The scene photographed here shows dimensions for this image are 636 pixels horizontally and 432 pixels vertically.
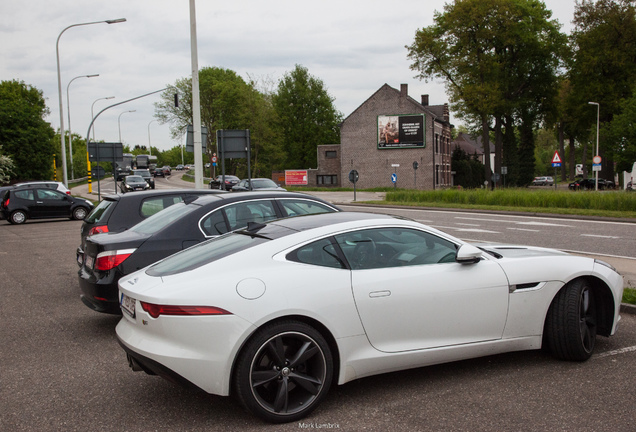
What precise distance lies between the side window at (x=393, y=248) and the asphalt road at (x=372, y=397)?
3.15ft

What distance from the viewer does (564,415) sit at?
12.4ft

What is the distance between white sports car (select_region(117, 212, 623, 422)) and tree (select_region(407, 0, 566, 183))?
49.2 m

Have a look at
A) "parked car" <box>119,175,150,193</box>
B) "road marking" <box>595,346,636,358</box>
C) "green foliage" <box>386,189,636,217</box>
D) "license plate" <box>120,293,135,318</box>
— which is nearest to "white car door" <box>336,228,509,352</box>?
"road marking" <box>595,346,636,358</box>

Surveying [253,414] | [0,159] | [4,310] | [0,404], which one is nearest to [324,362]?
[253,414]

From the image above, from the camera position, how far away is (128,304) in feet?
13.4

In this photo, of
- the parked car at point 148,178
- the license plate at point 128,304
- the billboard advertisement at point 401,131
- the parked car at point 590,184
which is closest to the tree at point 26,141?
the parked car at point 148,178

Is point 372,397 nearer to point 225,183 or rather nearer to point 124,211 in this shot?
point 124,211

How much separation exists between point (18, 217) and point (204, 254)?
2324 centimetres

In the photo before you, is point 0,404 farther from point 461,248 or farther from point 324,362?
point 461,248

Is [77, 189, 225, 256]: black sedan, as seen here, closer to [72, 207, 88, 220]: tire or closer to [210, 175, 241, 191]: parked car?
[72, 207, 88, 220]: tire

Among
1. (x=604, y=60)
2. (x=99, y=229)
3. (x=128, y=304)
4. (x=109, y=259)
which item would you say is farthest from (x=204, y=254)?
(x=604, y=60)

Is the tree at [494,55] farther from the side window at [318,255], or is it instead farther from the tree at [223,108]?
the side window at [318,255]

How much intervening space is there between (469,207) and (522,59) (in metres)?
34.8

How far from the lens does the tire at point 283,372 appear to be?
3.67 m
